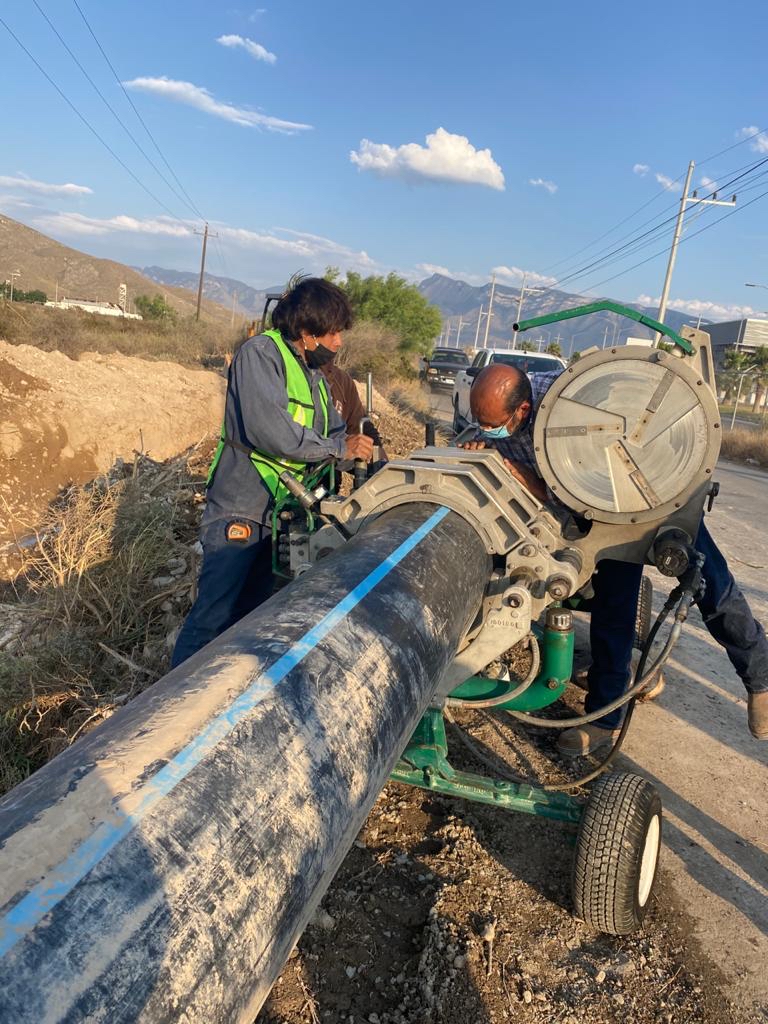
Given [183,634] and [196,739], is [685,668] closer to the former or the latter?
[183,634]

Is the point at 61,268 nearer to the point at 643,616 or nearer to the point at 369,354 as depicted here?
the point at 369,354

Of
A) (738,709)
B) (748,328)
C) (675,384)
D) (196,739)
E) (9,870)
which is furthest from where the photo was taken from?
(748,328)

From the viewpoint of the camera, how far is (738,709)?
439 cm

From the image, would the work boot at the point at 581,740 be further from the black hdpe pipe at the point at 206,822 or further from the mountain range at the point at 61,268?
the mountain range at the point at 61,268

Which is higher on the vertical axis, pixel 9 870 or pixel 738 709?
pixel 9 870

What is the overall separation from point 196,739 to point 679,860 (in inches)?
109

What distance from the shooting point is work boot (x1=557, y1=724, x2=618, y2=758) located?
3.74 metres

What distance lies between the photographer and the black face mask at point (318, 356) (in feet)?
10.0

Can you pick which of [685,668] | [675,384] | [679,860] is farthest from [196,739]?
[685,668]

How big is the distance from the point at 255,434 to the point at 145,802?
6.51ft

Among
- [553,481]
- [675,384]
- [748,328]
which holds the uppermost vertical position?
[748,328]

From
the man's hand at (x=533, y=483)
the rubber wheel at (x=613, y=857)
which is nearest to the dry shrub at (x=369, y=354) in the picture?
the man's hand at (x=533, y=483)

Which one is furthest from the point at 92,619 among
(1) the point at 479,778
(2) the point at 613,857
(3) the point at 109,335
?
(3) the point at 109,335

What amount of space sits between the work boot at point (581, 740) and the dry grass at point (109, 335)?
15.1m
